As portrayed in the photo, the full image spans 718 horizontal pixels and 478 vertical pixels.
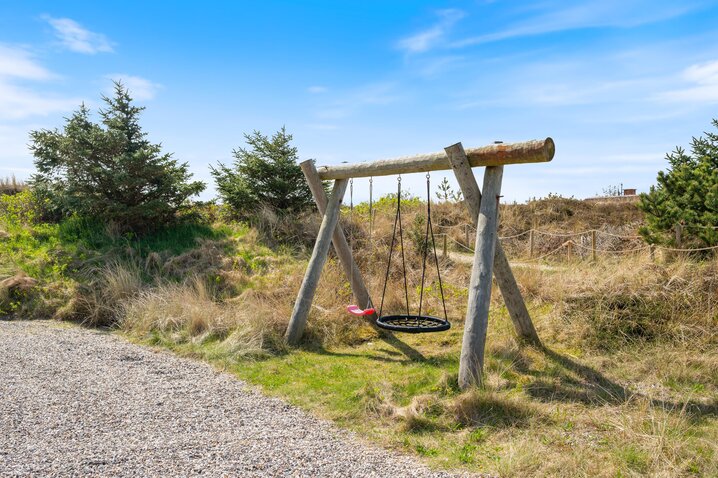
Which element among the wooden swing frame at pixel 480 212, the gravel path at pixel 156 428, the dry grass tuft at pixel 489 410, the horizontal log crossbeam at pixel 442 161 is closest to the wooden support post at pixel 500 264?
the wooden swing frame at pixel 480 212

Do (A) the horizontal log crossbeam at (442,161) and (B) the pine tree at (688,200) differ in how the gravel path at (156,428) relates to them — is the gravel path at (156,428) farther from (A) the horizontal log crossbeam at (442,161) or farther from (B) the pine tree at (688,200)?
(B) the pine tree at (688,200)

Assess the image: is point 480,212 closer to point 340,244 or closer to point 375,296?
point 340,244

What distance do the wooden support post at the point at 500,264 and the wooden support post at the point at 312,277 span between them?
2.19 meters

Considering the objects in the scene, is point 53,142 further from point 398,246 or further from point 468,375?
point 468,375

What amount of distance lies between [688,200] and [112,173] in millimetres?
11983

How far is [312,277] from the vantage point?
7.54m

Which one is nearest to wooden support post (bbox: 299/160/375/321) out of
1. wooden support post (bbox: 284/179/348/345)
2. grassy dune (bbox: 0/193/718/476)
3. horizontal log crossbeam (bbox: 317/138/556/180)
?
horizontal log crossbeam (bbox: 317/138/556/180)

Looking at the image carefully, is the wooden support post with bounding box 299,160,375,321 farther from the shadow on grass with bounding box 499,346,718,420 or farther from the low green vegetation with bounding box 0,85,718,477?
the shadow on grass with bounding box 499,346,718,420

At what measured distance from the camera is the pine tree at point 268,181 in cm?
1323

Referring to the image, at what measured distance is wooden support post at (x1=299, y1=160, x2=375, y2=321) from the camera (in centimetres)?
796

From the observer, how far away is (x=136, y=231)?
13398mm

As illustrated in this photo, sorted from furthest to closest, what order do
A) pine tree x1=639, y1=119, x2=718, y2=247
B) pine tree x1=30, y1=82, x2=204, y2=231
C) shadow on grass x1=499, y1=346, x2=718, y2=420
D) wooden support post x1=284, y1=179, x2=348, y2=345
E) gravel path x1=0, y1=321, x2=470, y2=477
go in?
1. pine tree x1=30, y1=82, x2=204, y2=231
2. pine tree x1=639, y1=119, x2=718, y2=247
3. wooden support post x1=284, y1=179, x2=348, y2=345
4. shadow on grass x1=499, y1=346, x2=718, y2=420
5. gravel path x1=0, y1=321, x2=470, y2=477

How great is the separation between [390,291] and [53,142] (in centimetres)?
949

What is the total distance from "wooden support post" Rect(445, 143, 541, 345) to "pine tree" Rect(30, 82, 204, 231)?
29.5 ft
